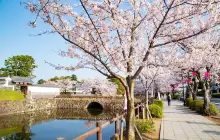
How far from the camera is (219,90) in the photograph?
73.9 meters

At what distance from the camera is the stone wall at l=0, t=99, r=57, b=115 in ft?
97.1

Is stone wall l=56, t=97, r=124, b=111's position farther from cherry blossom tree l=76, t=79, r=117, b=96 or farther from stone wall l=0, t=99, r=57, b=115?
cherry blossom tree l=76, t=79, r=117, b=96

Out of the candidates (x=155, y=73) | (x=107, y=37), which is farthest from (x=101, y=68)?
(x=155, y=73)

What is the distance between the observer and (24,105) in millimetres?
34125

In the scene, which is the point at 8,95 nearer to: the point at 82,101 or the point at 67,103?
the point at 67,103

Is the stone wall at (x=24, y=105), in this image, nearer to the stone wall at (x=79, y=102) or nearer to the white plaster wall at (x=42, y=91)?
the stone wall at (x=79, y=102)

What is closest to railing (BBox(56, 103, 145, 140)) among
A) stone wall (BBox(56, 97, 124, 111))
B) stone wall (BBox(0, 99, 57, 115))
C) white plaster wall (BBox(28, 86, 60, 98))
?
stone wall (BBox(0, 99, 57, 115))

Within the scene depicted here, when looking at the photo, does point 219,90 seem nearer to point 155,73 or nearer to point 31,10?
point 155,73

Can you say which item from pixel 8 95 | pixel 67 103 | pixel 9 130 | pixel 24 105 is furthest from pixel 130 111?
pixel 67 103

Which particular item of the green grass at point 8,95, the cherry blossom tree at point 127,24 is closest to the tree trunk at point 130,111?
the cherry blossom tree at point 127,24

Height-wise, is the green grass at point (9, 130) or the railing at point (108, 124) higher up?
the railing at point (108, 124)

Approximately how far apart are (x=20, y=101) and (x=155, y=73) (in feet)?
79.6

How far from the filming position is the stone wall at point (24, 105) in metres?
29.6

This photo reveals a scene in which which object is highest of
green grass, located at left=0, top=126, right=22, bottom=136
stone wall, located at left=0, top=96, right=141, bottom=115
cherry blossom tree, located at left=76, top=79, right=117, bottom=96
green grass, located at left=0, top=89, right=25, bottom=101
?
cherry blossom tree, located at left=76, top=79, right=117, bottom=96
